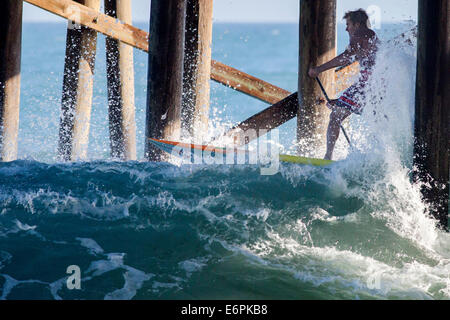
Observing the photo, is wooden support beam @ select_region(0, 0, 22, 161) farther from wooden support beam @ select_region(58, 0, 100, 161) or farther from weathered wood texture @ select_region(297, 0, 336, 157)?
weathered wood texture @ select_region(297, 0, 336, 157)

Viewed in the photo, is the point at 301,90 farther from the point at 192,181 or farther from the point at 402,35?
the point at 192,181

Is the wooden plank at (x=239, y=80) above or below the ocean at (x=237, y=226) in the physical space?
above

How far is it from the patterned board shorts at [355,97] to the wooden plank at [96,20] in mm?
2369

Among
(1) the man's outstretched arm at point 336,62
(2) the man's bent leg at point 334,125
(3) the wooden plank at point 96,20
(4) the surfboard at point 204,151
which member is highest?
(3) the wooden plank at point 96,20

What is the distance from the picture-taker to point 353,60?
6047mm

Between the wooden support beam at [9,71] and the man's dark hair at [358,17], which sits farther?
the wooden support beam at [9,71]

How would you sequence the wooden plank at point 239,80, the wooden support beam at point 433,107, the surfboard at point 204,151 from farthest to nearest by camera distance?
the wooden plank at point 239,80 < the surfboard at point 204,151 < the wooden support beam at point 433,107

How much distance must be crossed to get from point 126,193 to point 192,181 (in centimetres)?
63

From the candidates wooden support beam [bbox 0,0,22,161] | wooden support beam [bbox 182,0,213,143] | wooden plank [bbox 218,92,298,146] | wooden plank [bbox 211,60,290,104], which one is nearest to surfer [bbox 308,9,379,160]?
wooden plank [bbox 218,92,298,146]

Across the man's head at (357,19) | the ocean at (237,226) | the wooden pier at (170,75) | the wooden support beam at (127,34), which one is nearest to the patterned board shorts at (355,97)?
the ocean at (237,226)

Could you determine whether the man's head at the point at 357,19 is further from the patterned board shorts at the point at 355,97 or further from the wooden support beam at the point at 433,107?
the wooden support beam at the point at 433,107

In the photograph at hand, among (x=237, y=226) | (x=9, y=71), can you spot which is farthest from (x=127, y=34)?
(x=237, y=226)

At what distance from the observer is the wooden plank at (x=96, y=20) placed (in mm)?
6629
